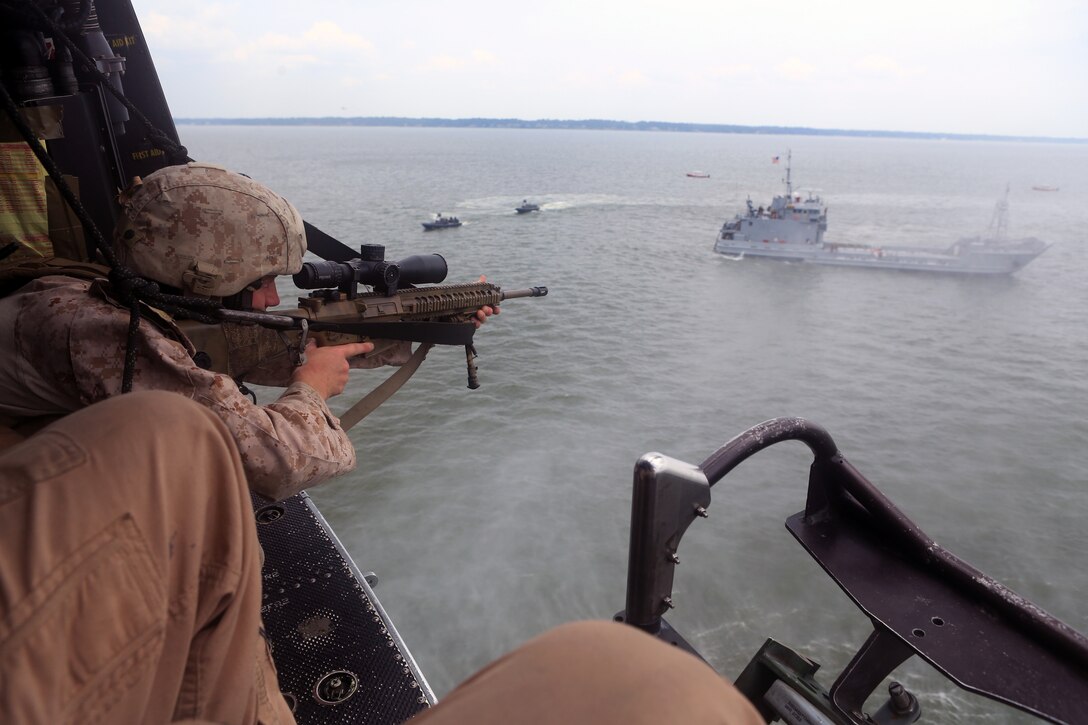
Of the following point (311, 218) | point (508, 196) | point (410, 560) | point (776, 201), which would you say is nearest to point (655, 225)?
point (776, 201)

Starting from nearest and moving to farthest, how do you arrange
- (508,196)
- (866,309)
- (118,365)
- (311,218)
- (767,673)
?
(767,673) < (118,365) < (866,309) < (311,218) < (508,196)

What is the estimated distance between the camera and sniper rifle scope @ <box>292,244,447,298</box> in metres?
→ 3.28

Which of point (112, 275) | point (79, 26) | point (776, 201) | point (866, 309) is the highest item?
point (79, 26)

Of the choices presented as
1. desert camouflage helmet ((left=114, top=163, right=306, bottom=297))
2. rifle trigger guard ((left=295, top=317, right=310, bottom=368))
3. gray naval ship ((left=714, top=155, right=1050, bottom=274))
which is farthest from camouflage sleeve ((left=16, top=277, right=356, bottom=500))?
gray naval ship ((left=714, top=155, right=1050, bottom=274))

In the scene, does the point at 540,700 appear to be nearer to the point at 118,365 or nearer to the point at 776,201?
the point at 118,365

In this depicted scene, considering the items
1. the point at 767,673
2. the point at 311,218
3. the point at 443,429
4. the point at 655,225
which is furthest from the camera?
the point at 655,225

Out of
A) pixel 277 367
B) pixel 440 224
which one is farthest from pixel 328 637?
pixel 440 224

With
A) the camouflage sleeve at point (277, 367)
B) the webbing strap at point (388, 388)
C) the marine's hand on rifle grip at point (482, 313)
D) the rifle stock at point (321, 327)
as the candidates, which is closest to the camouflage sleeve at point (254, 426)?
the rifle stock at point (321, 327)

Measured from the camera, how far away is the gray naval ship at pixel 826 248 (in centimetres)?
3628

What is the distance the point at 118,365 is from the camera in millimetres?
2178

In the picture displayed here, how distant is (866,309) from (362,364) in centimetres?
3212

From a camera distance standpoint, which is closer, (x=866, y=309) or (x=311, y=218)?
(x=866, y=309)

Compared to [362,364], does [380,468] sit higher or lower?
lower

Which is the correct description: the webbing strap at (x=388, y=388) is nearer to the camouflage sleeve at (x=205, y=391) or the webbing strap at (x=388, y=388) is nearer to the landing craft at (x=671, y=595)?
the landing craft at (x=671, y=595)
